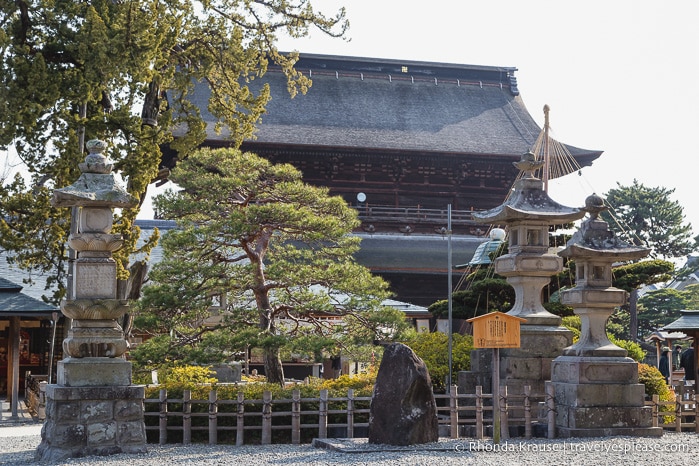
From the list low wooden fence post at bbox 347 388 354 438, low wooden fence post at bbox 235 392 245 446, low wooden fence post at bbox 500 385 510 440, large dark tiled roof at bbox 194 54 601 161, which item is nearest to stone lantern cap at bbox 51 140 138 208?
low wooden fence post at bbox 235 392 245 446

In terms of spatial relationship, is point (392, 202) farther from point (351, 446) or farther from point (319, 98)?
point (351, 446)

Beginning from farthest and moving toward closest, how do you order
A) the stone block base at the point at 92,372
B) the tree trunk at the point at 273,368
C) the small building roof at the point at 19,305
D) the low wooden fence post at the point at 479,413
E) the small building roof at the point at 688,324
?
the small building roof at the point at 688,324, the small building roof at the point at 19,305, the tree trunk at the point at 273,368, the low wooden fence post at the point at 479,413, the stone block base at the point at 92,372

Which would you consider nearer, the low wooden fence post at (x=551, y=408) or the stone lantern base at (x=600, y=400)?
the stone lantern base at (x=600, y=400)

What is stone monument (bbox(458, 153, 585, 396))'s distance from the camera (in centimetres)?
1427

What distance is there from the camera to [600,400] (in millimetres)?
12812

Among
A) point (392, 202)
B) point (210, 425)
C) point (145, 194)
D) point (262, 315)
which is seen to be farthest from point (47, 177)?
point (392, 202)

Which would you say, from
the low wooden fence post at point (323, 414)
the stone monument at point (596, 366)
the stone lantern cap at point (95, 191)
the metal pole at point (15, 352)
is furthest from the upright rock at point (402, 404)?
the metal pole at point (15, 352)

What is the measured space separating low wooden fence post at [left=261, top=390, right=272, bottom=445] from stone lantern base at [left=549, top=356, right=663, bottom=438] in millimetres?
4182

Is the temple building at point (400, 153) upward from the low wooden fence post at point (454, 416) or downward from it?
upward

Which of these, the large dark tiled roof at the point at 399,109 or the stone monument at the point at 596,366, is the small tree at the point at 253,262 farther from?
the large dark tiled roof at the point at 399,109

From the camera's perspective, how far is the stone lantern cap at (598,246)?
43.1 ft

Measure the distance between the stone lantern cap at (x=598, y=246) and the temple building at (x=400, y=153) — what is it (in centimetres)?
1577

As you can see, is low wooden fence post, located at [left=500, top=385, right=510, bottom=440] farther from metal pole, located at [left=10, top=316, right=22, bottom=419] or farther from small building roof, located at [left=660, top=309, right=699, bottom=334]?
metal pole, located at [left=10, top=316, right=22, bottom=419]

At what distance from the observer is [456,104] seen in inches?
1444
